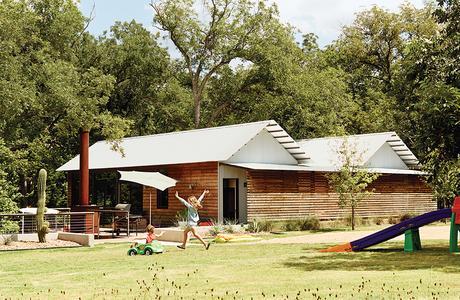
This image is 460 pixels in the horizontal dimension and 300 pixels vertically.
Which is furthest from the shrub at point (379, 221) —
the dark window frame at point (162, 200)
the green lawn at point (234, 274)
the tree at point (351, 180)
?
the green lawn at point (234, 274)

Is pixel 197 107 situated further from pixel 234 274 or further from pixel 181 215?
pixel 234 274

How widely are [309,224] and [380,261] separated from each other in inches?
602

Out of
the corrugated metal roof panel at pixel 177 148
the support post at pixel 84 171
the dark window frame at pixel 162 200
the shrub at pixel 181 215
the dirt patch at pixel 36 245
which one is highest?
the corrugated metal roof panel at pixel 177 148

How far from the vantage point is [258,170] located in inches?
1238

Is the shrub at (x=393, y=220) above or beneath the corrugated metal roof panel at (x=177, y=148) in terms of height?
beneath

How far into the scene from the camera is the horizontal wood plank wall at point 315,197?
31.6m

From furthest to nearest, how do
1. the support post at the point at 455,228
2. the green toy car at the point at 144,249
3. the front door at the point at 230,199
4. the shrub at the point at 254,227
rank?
the front door at the point at 230,199
the shrub at the point at 254,227
the green toy car at the point at 144,249
the support post at the point at 455,228

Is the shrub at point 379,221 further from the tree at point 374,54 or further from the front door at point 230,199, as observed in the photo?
the tree at point 374,54

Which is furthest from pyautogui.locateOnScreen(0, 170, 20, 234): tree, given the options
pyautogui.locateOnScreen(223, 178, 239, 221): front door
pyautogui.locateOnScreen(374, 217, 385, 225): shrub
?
pyautogui.locateOnScreen(374, 217, 385, 225): shrub

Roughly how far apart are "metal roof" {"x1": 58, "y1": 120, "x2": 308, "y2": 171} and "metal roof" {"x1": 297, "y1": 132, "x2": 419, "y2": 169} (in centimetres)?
336

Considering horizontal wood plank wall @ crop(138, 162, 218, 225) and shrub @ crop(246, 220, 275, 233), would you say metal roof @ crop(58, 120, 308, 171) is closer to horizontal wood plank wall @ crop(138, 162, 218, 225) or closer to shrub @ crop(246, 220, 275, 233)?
horizontal wood plank wall @ crop(138, 162, 218, 225)

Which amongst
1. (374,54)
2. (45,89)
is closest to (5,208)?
(45,89)

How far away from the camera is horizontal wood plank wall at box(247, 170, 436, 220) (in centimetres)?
3161

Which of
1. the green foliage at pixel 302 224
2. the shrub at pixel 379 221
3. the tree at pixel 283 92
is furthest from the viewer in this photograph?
the tree at pixel 283 92
